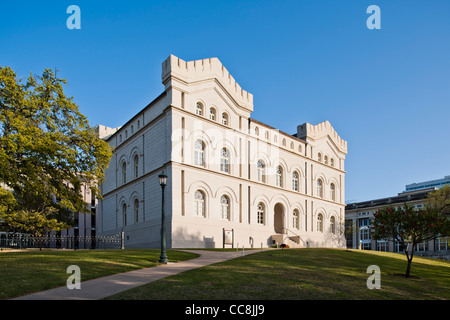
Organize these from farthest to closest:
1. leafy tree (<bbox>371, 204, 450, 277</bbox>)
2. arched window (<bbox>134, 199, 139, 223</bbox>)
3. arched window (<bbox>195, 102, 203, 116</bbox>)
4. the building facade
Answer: the building facade, arched window (<bbox>134, 199, 139, 223</bbox>), arched window (<bbox>195, 102, 203, 116</bbox>), leafy tree (<bbox>371, 204, 450, 277</bbox>)

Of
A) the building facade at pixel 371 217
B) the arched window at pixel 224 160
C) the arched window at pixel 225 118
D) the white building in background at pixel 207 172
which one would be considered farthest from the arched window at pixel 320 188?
the arched window at pixel 225 118

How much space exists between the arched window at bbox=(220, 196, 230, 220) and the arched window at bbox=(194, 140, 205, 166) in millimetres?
4309

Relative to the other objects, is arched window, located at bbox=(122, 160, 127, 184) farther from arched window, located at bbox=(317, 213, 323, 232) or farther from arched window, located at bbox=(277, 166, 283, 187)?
arched window, located at bbox=(317, 213, 323, 232)

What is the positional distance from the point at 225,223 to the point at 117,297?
25.2 metres

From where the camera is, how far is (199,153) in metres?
34.0

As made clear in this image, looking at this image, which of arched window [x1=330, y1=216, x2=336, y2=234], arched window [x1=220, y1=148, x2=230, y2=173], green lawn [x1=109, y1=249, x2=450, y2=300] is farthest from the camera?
arched window [x1=330, y1=216, x2=336, y2=234]

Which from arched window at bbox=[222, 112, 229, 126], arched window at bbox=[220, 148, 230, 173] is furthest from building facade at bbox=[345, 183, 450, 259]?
arched window at bbox=[222, 112, 229, 126]

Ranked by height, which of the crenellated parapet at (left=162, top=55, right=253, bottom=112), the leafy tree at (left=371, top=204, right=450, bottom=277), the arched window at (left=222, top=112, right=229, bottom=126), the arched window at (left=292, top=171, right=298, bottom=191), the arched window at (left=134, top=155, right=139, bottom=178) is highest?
the crenellated parapet at (left=162, top=55, right=253, bottom=112)

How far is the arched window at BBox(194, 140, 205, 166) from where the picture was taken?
33.7 meters

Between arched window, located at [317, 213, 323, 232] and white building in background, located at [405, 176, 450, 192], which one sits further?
white building in background, located at [405, 176, 450, 192]

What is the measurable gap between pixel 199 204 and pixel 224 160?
18.2ft

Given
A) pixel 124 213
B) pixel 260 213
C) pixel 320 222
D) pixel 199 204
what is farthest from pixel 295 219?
pixel 124 213

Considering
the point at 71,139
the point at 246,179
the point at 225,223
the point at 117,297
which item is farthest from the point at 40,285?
the point at 246,179

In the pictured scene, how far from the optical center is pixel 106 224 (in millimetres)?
43188
